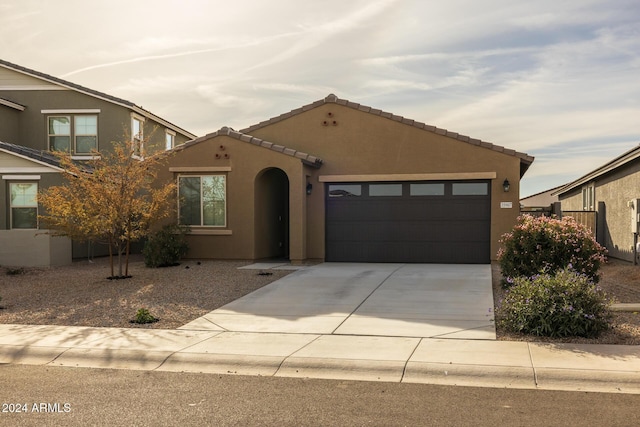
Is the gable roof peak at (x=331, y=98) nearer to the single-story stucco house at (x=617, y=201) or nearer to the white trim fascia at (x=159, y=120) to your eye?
the white trim fascia at (x=159, y=120)

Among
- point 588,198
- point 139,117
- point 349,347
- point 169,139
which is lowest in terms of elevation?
point 349,347

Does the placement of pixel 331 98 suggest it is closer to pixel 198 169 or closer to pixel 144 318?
pixel 198 169

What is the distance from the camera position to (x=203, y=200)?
17.8m

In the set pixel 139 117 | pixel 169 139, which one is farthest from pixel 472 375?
pixel 169 139

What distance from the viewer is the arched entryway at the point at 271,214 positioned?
17578 mm

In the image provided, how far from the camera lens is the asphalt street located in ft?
17.0

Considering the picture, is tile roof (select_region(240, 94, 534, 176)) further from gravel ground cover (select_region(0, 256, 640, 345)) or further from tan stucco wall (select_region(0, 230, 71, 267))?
tan stucco wall (select_region(0, 230, 71, 267))

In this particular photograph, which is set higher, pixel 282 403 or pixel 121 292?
pixel 121 292

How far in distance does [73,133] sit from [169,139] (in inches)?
206

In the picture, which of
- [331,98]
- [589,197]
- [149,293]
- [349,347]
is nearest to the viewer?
[349,347]

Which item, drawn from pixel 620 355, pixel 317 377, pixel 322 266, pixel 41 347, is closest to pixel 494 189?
pixel 322 266

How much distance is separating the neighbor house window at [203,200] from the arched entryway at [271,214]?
1072mm

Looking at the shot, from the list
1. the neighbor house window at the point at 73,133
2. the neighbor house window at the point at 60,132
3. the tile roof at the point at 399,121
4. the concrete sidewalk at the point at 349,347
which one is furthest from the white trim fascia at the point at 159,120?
the concrete sidewalk at the point at 349,347

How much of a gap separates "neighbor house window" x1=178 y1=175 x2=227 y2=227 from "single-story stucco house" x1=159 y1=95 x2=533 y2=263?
3 cm
